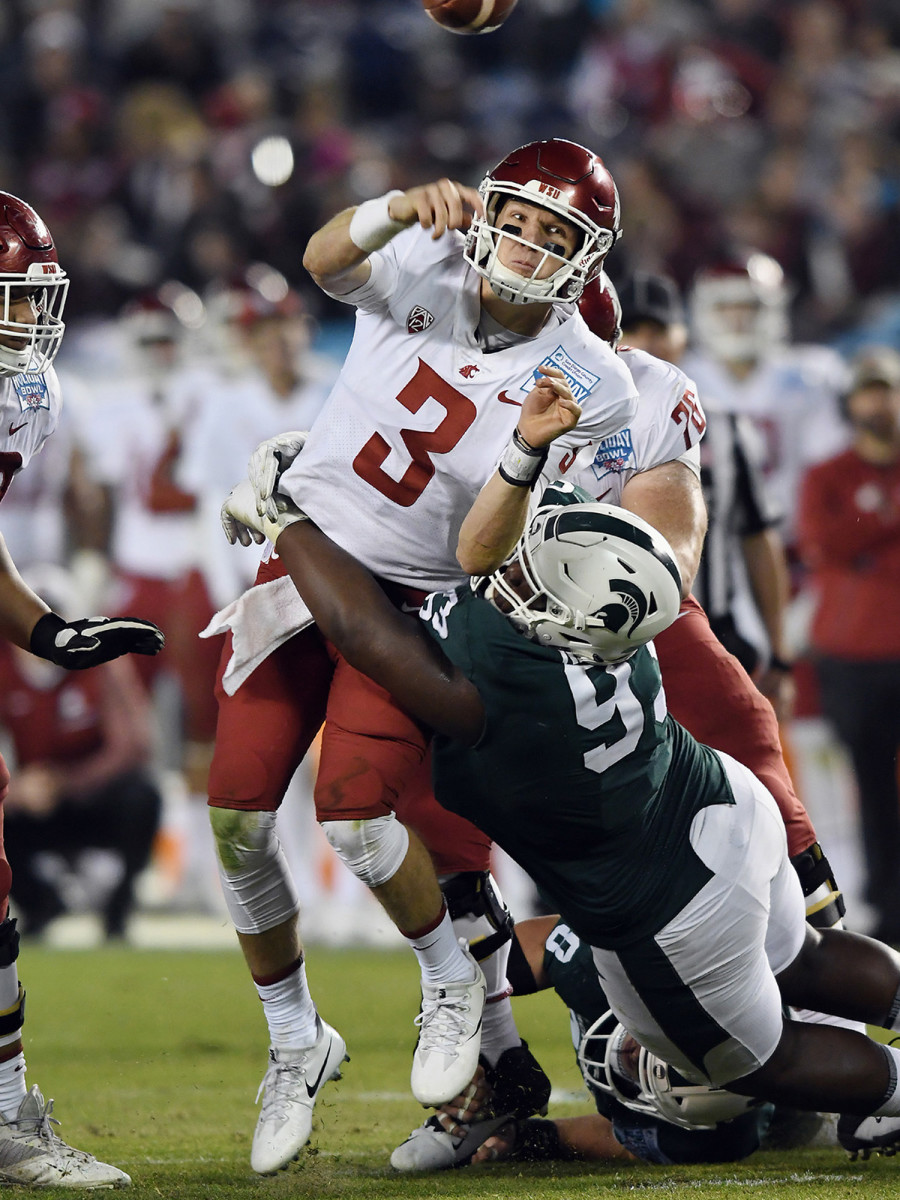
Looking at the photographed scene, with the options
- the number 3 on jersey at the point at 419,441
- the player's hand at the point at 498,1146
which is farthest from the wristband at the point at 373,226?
the player's hand at the point at 498,1146

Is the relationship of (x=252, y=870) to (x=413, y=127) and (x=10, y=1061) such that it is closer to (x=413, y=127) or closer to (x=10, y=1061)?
(x=10, y=1061)

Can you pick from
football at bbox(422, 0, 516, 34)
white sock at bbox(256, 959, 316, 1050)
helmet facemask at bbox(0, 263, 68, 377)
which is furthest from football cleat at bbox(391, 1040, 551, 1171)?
football at bbox(422, 0, 516, 34)

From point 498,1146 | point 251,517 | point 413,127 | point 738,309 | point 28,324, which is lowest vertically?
point 413,127

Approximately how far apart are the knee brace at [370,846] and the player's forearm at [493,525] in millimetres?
544

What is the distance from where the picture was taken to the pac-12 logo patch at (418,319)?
11.3 feet

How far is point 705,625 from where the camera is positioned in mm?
4137

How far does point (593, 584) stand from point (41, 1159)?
158cm

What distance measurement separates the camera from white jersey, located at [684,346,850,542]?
7.67 metres

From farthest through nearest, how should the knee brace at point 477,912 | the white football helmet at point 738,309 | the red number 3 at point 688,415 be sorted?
the white football helmet at point 738,309 → the red number 3 at point 688,415 → the knee brace at point 477,912

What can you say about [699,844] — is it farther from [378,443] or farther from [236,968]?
[236,968]

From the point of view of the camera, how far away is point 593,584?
9.78 feet

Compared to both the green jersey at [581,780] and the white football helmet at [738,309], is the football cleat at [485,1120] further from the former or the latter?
the white football helmet at [738,309]

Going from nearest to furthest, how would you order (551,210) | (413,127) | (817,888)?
(551,210), (817,888), (413,127)

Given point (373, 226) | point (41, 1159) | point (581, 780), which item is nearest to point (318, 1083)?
point (41, 1159)
